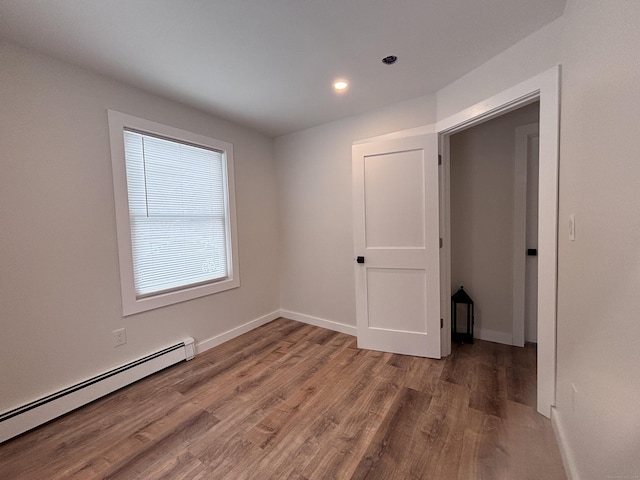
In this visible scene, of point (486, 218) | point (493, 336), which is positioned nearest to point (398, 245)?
point (486, 218)

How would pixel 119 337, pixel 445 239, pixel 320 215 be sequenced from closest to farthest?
pixel 119 337 → pixel 445 239 → pixel 320 215

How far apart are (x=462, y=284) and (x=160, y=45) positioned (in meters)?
3.32

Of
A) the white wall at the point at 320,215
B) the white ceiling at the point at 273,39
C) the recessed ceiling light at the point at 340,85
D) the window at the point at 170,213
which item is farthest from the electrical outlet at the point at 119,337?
the recessed ceiling light at the point at 340,85

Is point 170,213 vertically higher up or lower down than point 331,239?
higher up

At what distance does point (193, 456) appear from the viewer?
146 cm

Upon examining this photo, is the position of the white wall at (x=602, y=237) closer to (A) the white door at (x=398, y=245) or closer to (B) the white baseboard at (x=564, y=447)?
(B) the white baseboard at (x=564, y=447)

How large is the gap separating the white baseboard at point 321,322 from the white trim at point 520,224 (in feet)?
5.37

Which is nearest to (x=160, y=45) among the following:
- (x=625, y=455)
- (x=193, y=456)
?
(x=193, y=456)

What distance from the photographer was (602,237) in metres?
0.98

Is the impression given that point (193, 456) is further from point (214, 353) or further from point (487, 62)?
point (487, 62)

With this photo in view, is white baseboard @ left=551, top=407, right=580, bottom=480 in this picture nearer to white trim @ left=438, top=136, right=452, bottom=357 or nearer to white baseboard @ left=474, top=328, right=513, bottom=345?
white trim @ left=438, top=136, right=452, bottom=357

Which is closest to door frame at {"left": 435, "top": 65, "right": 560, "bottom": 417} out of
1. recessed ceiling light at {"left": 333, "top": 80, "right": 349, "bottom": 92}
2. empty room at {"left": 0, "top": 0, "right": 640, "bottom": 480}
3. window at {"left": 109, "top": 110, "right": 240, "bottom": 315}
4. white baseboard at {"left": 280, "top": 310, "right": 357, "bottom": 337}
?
empty room at {"left": 0, "top": 0, "right": 640, "bottom": 480}

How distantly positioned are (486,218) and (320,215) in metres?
1.78

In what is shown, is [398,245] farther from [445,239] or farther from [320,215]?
[320,215]
